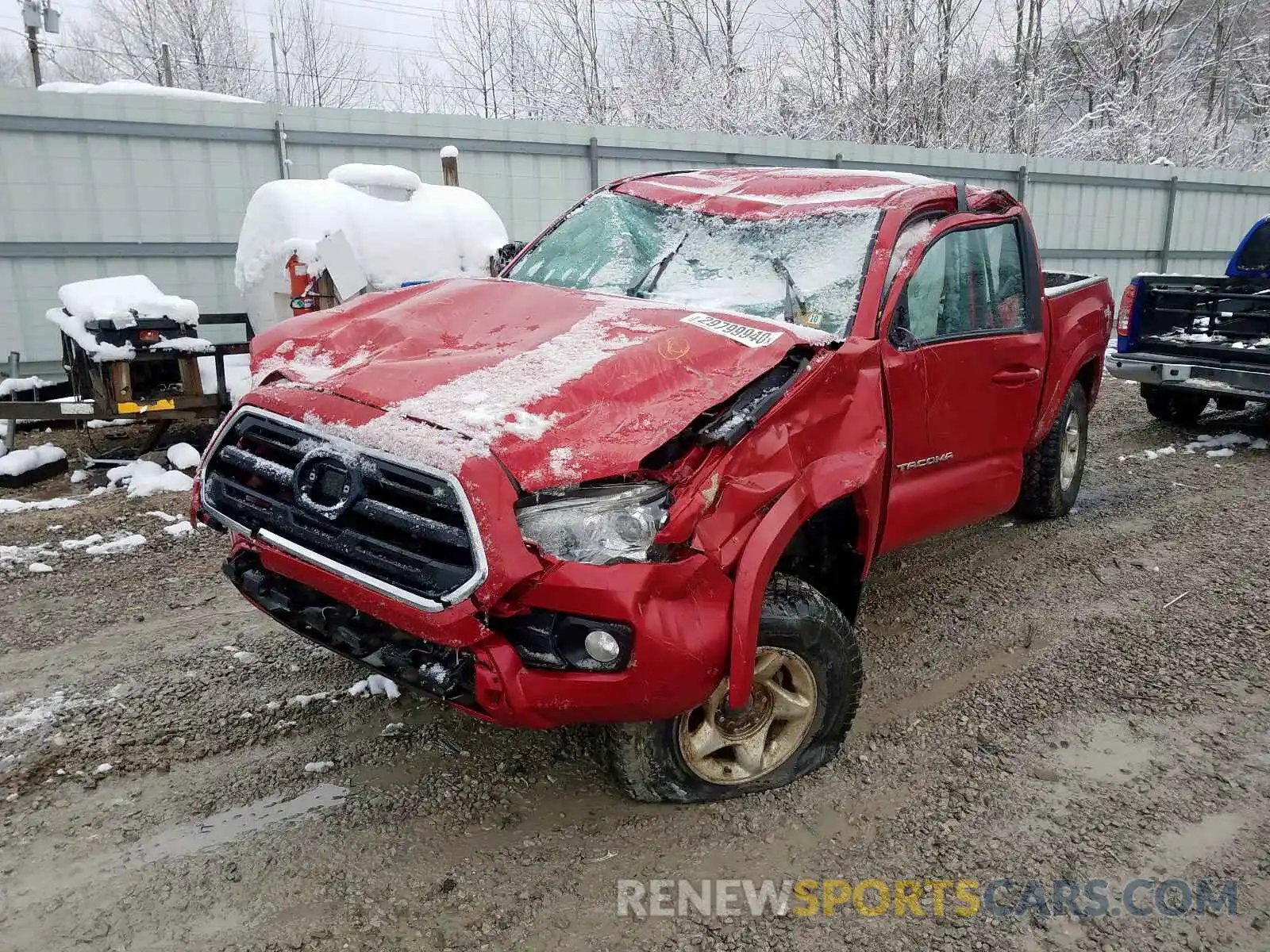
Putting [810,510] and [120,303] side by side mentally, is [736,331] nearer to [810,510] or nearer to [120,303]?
[810,510]

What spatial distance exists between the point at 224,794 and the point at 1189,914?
2.83 meters

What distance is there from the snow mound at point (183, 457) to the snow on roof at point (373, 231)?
1.58 metres

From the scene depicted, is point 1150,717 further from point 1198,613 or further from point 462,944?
point 462,944

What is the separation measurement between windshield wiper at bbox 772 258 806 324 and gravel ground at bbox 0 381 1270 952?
5.02ft

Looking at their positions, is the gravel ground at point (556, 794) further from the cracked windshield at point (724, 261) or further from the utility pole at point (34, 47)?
the utility pole at point (34, 47)

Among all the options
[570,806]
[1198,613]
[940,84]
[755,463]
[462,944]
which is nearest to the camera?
[462,944]

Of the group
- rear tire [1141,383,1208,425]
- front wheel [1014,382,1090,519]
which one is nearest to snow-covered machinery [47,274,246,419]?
front wheel [1014,382,1090,519]

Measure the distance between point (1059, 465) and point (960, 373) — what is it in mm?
2136

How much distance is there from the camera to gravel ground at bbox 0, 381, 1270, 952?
2398 mm

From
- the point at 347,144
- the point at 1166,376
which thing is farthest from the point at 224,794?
the point at 347,144

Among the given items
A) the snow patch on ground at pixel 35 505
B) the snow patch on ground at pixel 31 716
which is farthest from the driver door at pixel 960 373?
the snow patch on ground at pixel 35 505

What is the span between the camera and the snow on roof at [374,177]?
25.2 ft

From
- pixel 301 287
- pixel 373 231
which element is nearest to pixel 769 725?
pixel 301 287

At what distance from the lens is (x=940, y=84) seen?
21.9 metres
